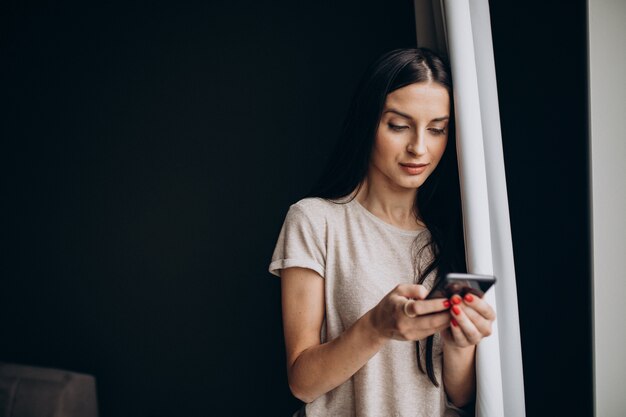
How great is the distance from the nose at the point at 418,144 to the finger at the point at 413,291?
11.3 inches

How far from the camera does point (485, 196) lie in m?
0.93

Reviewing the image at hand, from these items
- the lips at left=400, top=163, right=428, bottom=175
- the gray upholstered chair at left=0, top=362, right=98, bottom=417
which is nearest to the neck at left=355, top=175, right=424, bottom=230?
the lips at left=400, top=163, right=428, bottom=175

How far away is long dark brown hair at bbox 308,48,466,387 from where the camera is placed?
1.00m

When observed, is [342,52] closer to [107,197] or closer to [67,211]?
[107,197]

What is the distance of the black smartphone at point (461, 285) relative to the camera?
700 millimetres

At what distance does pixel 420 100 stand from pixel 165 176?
3.05ft

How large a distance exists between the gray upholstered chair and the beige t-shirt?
79cm

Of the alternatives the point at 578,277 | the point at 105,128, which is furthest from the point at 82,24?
the point at 578,277

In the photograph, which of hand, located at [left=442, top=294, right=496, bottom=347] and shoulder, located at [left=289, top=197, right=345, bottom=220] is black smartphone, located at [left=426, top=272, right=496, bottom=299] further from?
shoulder, located at [left=289, top=197, right=345, bottom=220]

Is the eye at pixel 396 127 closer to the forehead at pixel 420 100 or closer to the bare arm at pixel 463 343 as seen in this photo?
the forehead at pixel 420 100

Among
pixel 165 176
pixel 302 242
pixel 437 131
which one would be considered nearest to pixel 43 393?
pixel 165 176

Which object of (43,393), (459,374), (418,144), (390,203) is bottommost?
(43,393)

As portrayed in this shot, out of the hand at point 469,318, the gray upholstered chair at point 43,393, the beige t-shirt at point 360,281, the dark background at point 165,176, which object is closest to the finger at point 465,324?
the hand at point 469,318

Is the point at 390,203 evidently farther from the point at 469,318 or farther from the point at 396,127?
the point at 469,318
